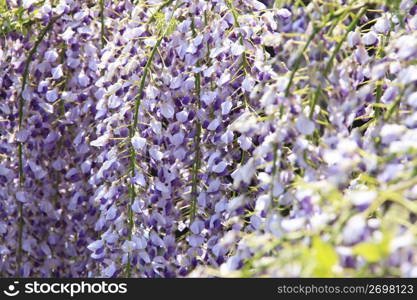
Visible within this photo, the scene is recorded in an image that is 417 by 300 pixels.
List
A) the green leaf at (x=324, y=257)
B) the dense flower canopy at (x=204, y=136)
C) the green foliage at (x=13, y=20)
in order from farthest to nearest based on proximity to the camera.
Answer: the green foliage at (x=13, y=20)
the dense flower canopy at (x=204, y=136)
the green leaf at (x=324, y=257)

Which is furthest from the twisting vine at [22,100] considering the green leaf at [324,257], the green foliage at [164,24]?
the green leaf at [324,257]

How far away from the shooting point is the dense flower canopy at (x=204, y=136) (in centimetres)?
191

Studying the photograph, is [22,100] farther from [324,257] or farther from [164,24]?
[324,257]

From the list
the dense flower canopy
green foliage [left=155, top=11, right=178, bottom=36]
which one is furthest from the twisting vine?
green foliage [left=155, top=11, right=178, bottom=36]

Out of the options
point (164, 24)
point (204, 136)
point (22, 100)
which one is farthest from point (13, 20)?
point (204, 136)

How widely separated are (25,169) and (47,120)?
22 centimetres

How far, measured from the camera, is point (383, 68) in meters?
2.23

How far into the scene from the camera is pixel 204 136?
328 cm

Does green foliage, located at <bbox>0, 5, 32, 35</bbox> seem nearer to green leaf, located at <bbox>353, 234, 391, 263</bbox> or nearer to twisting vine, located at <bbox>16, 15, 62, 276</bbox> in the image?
twisting vine, located at <bbox>16, 15, 62, 276</bbox>

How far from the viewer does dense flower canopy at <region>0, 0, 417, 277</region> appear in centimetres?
191

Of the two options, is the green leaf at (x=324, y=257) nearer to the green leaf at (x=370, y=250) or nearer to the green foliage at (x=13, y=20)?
the green leaf at (x=370, y=250)

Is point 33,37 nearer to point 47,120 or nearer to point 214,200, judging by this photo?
point 47,120

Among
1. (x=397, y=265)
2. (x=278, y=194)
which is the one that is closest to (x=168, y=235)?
(x=278, y=194)

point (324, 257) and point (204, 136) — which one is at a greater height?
point (324, 257)
